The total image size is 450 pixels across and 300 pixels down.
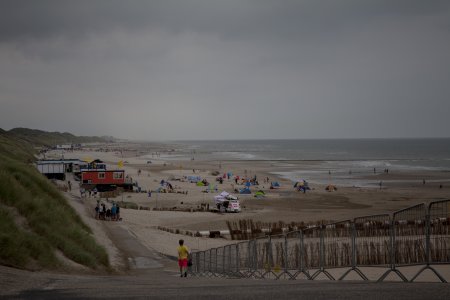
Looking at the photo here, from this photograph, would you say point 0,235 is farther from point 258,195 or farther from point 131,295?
point 258,195

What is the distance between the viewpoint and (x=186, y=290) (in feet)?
26.4

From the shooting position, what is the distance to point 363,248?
1049 cm

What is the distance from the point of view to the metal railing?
27.3 feet

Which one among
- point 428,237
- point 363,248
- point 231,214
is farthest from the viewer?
point 231,214

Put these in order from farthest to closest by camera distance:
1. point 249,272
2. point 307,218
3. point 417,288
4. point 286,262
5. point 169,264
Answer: point 307,218
point 169,264
point 249,272
point 286,262
point 417,288

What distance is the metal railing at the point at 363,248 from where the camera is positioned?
8.33 metres

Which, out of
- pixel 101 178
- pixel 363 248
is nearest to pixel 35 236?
pixel 363 248

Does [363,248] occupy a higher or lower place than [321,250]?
higher

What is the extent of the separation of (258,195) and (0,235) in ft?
130

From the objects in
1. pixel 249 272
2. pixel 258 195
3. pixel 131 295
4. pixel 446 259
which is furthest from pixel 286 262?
pixel 258 195

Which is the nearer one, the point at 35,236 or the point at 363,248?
the point at 363,248

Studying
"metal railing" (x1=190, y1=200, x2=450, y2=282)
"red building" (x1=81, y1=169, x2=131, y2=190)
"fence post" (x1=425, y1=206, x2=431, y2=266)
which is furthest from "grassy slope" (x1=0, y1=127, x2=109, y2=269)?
"red building" (x1=81, y1=169, x2=131, y2=190)

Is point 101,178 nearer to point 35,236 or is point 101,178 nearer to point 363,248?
point 35,236

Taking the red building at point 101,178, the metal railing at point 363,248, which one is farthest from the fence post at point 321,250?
the red building at point 101,178
